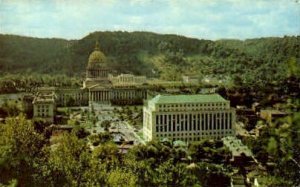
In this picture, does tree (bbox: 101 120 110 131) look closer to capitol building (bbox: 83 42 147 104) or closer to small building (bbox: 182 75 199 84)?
capitol building (bbox: 83 42 147 104)

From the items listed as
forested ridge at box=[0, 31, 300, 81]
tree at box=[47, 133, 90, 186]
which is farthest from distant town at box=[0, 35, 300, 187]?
→ forested ridge at box=[0, 31, 300, 81]

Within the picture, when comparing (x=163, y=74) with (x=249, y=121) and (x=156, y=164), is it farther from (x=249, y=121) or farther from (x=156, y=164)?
(x=156, y=164)

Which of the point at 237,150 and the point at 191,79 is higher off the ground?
the point at 191,79

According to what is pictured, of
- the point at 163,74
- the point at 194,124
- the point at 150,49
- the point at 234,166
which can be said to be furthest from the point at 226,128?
the point at 150,49

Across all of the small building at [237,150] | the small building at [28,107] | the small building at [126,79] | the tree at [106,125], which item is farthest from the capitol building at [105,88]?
the small building at [237,150]

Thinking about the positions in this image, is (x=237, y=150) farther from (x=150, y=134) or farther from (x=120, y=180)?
(x=120, y=180)

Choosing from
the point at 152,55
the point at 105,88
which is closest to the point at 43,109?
the point at 105,88
